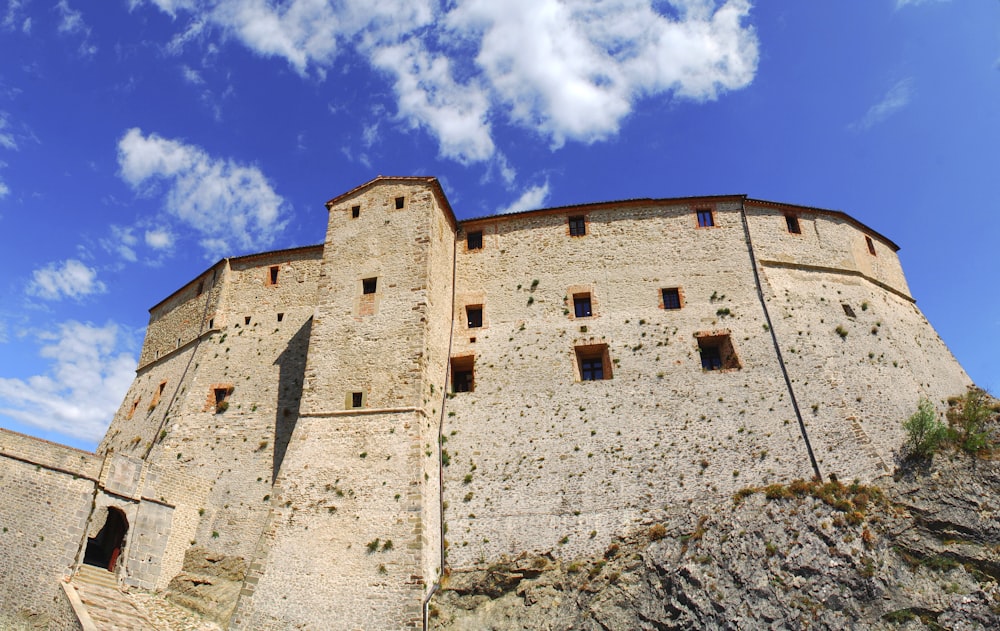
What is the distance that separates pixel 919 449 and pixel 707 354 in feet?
21.9

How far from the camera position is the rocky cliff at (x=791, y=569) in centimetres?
1523

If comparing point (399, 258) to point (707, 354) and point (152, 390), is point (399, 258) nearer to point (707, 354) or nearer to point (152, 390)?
point (707, 354)

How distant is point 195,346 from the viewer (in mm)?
27344

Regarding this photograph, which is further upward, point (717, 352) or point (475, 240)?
point (475, 240)

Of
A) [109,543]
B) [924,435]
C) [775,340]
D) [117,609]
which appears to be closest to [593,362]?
[775,340]

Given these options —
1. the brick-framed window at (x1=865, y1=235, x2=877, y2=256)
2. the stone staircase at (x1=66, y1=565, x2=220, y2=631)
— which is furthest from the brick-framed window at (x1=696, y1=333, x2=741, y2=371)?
the stone staircase at (x1=66, y1=565, x2=220, y2=631)

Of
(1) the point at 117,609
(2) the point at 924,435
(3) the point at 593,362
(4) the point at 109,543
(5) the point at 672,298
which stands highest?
(5) the point at 672,298

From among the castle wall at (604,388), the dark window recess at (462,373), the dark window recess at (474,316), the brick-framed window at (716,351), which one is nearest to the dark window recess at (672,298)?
the castle wall at (604,388)

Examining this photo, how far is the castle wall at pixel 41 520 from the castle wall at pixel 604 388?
33.1 ft

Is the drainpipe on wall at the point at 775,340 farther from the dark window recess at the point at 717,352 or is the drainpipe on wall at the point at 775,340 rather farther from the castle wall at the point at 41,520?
the castle wall at the point at 41,520

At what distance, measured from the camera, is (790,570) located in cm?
1593

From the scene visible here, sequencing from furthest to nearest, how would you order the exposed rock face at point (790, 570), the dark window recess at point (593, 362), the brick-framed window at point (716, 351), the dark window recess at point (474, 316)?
the dark window recess at point (474, 316) → the dark window recess at point (593, 362) → the brick-framed window at point (716, 351) → the exposed rock face at point (790, 570)

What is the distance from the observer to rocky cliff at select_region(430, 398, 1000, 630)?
50.0 feet

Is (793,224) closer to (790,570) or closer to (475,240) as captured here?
(475,240)
